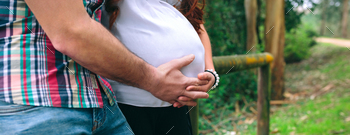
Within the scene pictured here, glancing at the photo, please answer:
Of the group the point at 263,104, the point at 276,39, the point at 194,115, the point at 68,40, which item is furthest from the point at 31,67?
the point at 276,39

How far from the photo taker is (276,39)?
5.97 metres

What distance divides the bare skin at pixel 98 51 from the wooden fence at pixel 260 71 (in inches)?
16.4

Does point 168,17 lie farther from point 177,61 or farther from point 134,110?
point 134,110

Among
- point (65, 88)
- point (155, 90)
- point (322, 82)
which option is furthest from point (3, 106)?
point (322, 82)

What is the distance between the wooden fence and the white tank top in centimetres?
37

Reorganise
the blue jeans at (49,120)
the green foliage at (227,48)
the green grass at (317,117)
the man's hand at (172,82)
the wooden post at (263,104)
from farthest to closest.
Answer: the green foliage at (227,48) < the green grass at (317,117) < the wooden post at (263,104) < the man's hand at (172,82) < the blue jeans at (49,120)

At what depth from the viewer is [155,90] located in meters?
0.84

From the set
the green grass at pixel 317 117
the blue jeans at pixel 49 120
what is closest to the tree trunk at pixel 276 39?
the green grass at pixel 317 117

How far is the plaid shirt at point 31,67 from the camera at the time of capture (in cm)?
59

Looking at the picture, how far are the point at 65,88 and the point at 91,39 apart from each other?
0.14 metres

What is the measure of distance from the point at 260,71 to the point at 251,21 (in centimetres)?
393

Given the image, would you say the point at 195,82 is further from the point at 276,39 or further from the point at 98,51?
the point at 276,39

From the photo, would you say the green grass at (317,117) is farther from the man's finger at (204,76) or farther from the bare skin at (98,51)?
the bare skin at (98,51)

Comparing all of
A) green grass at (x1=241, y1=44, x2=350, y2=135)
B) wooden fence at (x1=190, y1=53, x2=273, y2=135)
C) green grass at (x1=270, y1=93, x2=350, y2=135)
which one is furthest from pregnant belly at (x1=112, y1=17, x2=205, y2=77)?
green grass at (x1=270, y1=93, x2=350, y2=135)
